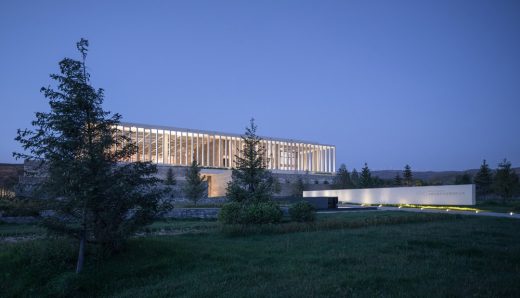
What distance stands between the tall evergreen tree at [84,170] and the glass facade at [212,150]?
48274 millimetres

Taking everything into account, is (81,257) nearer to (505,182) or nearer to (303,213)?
(303,213)

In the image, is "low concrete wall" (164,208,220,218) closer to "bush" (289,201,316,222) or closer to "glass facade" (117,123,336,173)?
"bush" (289,201,316,222)

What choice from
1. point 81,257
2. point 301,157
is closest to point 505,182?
point 81,257

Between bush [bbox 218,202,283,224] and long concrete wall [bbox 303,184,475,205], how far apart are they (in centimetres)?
2411

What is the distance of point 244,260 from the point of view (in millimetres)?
9836

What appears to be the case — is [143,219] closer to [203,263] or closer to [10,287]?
[203,263]

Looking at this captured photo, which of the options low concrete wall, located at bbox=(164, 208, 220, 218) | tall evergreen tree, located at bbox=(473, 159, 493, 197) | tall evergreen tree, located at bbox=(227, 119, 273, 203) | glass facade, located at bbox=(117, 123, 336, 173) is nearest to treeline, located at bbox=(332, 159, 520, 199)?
tall evergreen tree, located at bbox=(473, 159, 493, 197)

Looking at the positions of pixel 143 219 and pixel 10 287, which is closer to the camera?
pixel 10 287

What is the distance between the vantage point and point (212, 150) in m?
74.8

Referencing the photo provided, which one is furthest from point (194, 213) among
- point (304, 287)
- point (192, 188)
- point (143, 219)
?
point (304, 287)

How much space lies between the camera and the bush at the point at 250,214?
16641 millimetres

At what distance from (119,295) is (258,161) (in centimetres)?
1671

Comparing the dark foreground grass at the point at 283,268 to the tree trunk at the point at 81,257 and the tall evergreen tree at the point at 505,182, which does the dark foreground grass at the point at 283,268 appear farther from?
the tall evergreen tree at the point at 505,182

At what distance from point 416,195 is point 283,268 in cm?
3352
